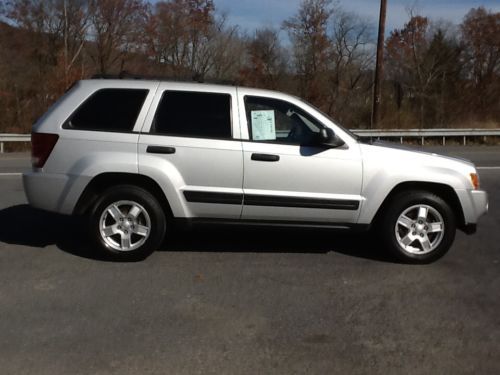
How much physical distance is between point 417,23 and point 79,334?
122ft

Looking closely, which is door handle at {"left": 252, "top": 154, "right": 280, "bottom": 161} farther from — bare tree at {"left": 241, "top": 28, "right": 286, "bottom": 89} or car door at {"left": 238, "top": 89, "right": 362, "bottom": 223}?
bare tree at {"left": 241, "top": 28, "right": 286, "bottom": 89}

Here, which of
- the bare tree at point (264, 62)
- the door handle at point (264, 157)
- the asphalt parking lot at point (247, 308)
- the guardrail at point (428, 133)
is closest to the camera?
the asphalt parking lot at point (247, 308)

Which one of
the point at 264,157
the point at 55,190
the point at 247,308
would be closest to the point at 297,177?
the point at 264,157

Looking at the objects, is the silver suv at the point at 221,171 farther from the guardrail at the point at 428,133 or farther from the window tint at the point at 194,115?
the guardrail at the point at 428,133

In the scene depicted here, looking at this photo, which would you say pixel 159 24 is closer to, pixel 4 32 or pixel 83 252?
pixel 4 32

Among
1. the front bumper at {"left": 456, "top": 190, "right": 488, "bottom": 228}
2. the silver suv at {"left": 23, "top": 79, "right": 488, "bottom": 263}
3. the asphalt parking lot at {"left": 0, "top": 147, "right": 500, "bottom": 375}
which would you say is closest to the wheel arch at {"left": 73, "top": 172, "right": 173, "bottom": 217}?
the silver suv at {"left": 23, "top": 79, "right": 488, "bottom": 263}

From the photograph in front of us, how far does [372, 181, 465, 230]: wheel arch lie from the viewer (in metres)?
5.84

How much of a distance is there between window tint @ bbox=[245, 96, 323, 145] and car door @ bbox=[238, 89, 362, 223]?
10 mm

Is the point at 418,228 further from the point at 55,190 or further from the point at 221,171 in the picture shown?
the point at 55,190

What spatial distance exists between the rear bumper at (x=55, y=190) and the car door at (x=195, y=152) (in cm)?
69

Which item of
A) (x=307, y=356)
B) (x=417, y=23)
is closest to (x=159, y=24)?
(x=417, y=23)

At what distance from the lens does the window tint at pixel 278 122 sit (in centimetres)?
574

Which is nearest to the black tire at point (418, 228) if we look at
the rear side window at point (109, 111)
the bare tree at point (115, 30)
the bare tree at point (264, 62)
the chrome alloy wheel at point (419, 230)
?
the chrome alloy wheel at point (419, 230)

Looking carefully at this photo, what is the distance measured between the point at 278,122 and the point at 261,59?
29540mm
